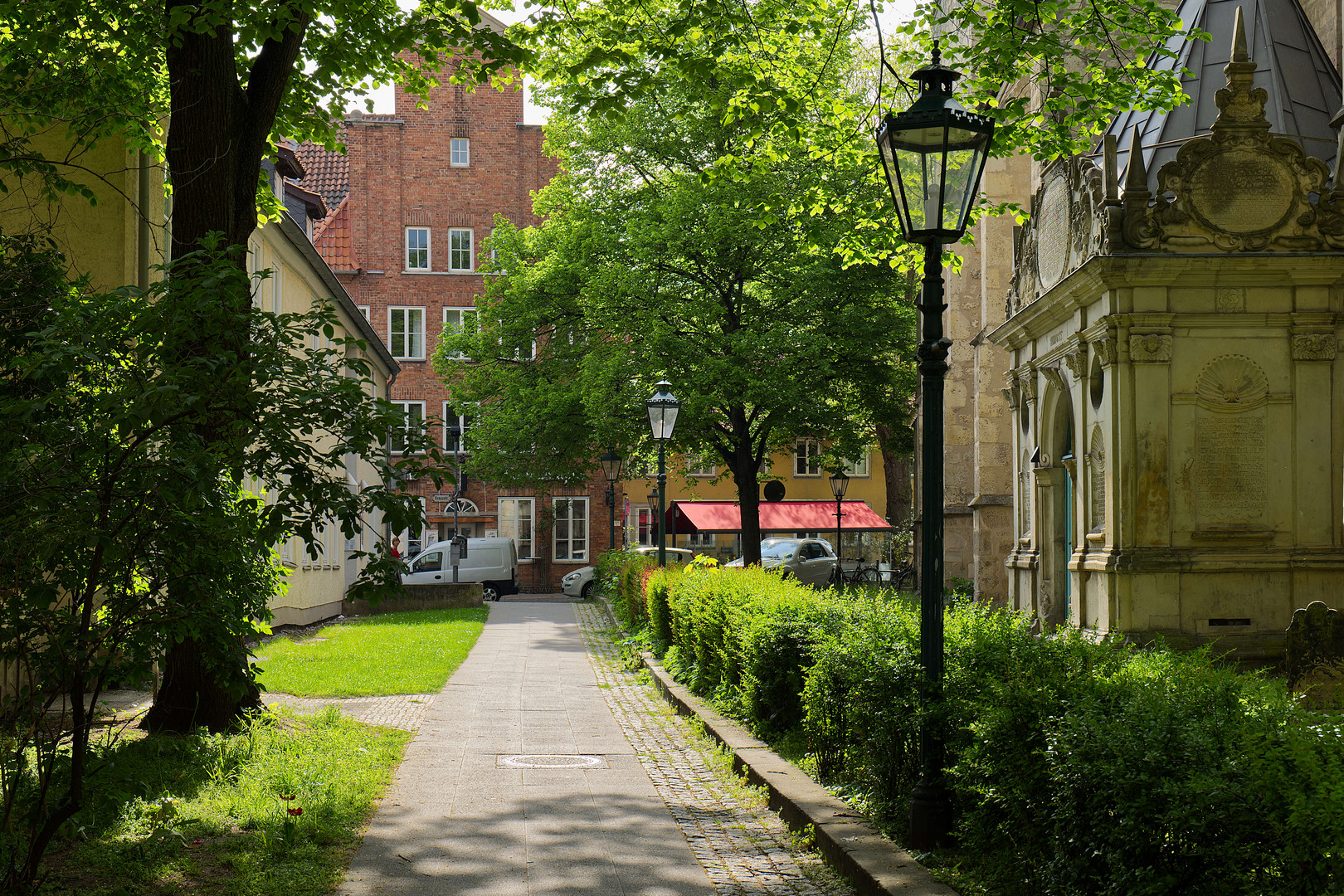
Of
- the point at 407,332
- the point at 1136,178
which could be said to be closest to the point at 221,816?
the point at 1136,178

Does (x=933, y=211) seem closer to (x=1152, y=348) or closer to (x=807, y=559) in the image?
(x=1152, y=348)

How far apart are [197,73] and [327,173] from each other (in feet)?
134

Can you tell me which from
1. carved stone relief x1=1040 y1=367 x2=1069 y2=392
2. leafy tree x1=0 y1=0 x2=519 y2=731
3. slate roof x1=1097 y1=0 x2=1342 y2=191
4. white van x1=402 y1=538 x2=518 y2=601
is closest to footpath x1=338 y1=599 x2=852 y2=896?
leafy tree x1=0 y1=0 x2=519 y2=731

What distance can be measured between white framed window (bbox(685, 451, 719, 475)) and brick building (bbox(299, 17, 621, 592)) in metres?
3.77

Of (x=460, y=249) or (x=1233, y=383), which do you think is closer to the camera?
(x=1233, y=383)

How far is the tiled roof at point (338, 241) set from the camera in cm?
4788

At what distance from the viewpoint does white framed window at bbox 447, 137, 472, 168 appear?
160 ft

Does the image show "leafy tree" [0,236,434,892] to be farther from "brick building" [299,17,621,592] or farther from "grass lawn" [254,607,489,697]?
"brick building" [299,17,621,592]

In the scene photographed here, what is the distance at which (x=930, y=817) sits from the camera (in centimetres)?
612

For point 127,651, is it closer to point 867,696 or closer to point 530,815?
point 530,815

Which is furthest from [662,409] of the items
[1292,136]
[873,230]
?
[1292,136]

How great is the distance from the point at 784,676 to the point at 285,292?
15667 millimetres

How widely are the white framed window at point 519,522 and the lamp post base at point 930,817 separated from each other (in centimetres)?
4229

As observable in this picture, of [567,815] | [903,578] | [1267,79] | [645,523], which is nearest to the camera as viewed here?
[567,815]
